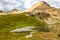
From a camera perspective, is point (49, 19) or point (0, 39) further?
point (49, 19)

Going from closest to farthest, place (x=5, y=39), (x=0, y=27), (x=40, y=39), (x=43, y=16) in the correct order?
(x=40, y=39) → (x=5, y=39) → (x=0, y=27) → (x=43, y=16)

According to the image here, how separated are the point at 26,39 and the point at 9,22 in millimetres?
65189

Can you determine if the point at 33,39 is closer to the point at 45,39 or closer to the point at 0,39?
the point at 45,39

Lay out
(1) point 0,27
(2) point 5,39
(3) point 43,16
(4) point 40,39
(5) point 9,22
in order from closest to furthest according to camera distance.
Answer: (4) point 40,39 → (2) point 5,39 → (1) point 0,27 → (5) point 9,22 → (3) point 43,16

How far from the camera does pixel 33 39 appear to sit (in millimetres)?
59875

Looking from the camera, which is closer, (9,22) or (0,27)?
(0,27)

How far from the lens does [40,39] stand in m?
59.3

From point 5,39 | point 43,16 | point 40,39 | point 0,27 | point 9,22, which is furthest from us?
point 43,16

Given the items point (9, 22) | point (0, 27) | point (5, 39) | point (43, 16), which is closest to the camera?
point (5, 39)

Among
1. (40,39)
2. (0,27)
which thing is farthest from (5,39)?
(0,27)

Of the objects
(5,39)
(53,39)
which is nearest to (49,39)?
(53,39)

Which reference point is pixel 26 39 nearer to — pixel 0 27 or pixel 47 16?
pixel 0 27

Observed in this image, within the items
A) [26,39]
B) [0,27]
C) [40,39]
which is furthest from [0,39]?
[0,27]

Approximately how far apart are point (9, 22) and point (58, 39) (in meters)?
67.5
